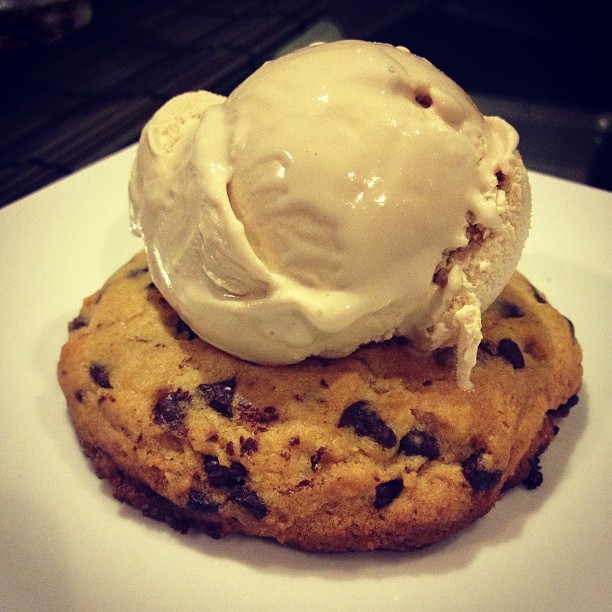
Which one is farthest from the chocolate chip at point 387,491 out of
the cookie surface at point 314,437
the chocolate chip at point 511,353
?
the chocolate chip at point 511,353

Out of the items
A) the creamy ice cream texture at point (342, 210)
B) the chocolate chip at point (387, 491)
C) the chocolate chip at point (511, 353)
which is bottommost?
the chocolate chip at point (387, 491)

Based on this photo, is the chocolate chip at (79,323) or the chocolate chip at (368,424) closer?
the chocolate chip at (368,424)

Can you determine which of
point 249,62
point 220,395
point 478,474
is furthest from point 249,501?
point 249,62

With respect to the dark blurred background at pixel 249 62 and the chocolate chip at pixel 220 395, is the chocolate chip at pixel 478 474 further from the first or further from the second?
the dark blurred background at pixel 249 62

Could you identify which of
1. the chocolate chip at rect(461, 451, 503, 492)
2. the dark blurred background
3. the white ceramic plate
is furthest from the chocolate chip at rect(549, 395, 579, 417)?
the dark blurred background

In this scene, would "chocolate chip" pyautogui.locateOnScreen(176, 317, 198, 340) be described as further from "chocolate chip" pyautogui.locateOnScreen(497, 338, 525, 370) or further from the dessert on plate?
"chocolate chip" pyautogui.locateOnScreen(497, 338, 525, 370)

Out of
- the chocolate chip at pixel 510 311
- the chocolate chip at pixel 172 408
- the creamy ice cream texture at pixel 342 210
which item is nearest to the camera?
the creamy ice cream texture at pixel 342 210

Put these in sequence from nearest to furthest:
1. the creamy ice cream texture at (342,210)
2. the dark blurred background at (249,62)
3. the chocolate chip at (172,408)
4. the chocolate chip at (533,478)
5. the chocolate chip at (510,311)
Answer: the creamy ice cream texture at (342,210)
the chocolate chip at (172,408)
the chocolate chip at (533,478)
the chocolate chip at (510,311)
the dark blurred background at (249,62)

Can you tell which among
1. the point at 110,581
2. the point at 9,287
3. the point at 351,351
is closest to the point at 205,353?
the point at 351,351
